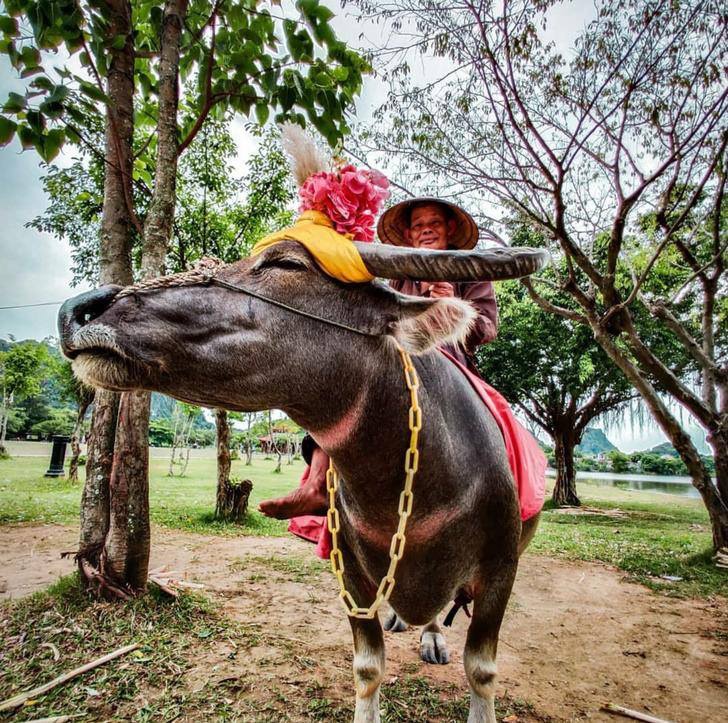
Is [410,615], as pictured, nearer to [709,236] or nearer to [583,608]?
[583,608]

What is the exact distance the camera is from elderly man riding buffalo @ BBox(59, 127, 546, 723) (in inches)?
58.0

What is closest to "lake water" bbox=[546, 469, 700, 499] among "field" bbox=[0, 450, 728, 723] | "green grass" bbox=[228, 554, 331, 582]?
"field" bbox=[0, 450, 728, 723]

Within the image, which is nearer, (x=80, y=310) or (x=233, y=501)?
(x=80, y=310)

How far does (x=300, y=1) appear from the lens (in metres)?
3.75

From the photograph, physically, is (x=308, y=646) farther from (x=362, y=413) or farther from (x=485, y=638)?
(x=362, y=413)

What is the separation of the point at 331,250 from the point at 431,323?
44 centimetres

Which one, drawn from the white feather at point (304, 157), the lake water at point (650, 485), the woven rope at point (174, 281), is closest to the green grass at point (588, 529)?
the white feather at point (304, 157)

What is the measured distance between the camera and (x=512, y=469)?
2469 millimetres

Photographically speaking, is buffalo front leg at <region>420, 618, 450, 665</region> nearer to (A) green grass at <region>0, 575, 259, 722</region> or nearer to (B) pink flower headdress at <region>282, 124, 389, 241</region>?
(A) green grass at <region>0, 575, 259, 722</region>

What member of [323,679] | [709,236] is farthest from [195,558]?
[709,236]

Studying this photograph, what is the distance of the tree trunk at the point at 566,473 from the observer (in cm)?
1694

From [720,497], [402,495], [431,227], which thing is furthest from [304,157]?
[720,497]

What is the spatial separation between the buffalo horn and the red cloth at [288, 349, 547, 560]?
927mm

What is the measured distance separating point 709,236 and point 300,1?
31.4 feet
